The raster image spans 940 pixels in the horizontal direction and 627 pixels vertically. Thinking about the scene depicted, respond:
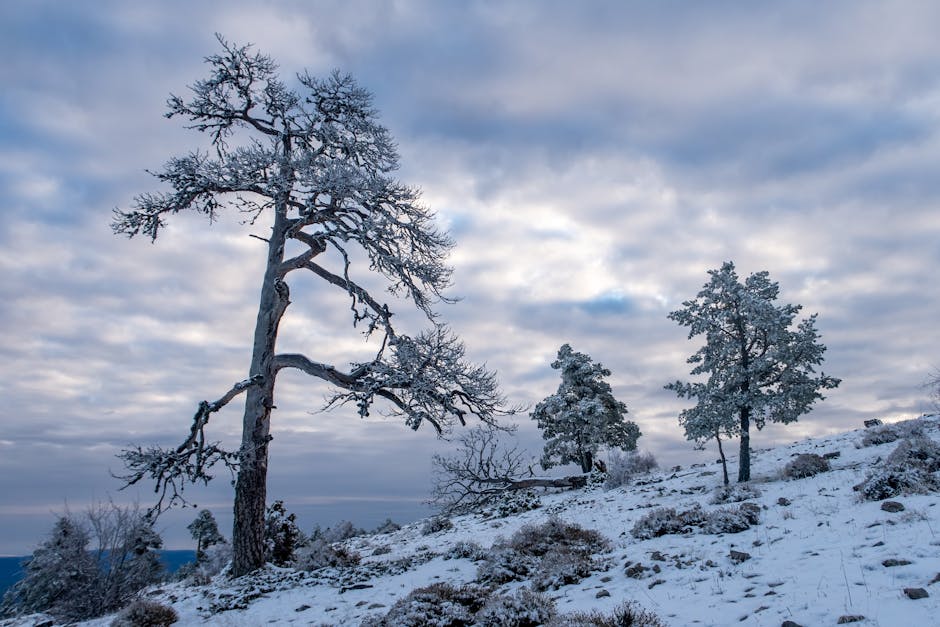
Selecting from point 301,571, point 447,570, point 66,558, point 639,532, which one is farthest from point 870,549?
point 66,558

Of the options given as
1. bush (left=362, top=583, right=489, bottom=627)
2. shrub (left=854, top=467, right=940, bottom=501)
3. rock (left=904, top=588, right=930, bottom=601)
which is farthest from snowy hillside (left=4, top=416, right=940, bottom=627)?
bush (left=362, top=583, right=489, bottom=627)

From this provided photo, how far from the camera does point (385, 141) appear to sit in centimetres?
1695

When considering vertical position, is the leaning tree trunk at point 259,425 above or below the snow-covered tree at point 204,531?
above

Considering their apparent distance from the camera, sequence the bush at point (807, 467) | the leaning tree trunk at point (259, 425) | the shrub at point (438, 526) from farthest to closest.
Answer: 1. the shrub at point (438, 526)
2. the bush at point (807, 467)
3. the leaning tree trunk at point (259, 425)

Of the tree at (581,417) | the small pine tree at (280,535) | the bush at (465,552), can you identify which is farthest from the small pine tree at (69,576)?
the tree at (581,417)

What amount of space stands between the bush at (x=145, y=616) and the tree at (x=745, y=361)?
20.9 m

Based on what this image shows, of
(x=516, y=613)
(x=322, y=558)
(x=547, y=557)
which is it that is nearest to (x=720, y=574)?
(x=516, y=613)

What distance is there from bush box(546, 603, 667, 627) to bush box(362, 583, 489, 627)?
5.67 ft

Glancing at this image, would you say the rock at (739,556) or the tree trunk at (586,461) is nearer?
the rock at (739,556)

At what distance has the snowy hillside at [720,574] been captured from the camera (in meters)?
6.55

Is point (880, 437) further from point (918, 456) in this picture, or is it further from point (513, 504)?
point (513, 504)

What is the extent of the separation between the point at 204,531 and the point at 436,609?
38.2 meters

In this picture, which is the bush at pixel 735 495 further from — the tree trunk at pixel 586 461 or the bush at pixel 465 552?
the tree trunk at pixel 586 461

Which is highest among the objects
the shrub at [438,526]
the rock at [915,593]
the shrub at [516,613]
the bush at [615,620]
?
the rock at [915,593]
